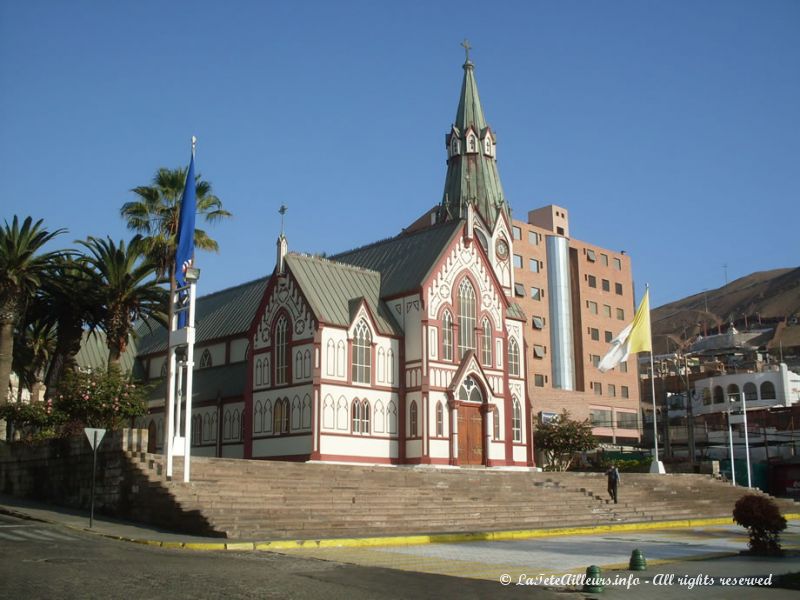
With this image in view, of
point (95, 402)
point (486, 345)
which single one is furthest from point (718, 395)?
point (95, 402)

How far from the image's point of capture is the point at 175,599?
41.7 ft

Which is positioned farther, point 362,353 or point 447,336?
point 447,336

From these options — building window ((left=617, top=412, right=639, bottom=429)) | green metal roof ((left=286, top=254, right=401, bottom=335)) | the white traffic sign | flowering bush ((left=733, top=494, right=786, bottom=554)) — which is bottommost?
flowering bush ((left=733, top=494, right=786, bottom=554))

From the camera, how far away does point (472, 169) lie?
6066cm

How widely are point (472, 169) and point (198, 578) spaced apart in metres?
48.4

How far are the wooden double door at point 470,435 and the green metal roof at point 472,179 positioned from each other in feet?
46.7

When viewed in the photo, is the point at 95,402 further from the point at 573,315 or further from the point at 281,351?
the point at 573,315

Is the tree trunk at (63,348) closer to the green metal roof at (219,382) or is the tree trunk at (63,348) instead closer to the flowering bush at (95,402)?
the green metal roof at (219,382)

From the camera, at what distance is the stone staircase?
26031mm

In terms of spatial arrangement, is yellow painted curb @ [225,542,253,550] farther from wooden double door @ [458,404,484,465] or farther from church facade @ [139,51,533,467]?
wooden double door @ [458,404,484,465]

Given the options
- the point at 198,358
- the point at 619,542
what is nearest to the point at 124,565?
the point at 619,542

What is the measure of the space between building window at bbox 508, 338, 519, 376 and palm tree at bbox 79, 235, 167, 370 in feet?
71.3

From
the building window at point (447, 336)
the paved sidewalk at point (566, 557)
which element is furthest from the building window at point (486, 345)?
the paved sidewalk at point (566, 557)

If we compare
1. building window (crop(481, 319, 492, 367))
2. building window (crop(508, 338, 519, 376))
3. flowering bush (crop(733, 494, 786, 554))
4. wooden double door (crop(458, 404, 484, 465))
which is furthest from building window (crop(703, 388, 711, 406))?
flowering bush (crop(733, 494, 786, 554))
